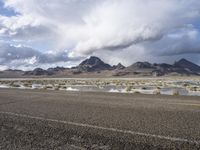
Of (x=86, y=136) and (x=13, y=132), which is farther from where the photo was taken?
(x=13, y=132)

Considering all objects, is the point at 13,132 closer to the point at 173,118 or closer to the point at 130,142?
the point at 130,142

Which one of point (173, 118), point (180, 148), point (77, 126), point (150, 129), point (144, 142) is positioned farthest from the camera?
point (173, 118)

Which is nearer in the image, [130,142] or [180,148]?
[180,148]

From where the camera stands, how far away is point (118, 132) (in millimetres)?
6840

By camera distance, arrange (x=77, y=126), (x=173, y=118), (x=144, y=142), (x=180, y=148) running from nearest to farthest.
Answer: (x=180, y=148)
(x=144, y=142)
(x=77, y=126)
(x=173, y=118)

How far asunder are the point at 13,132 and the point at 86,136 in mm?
2062

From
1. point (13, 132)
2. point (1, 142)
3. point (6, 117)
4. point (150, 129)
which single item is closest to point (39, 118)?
point (6, 117)

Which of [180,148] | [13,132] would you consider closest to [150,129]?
[180,148]

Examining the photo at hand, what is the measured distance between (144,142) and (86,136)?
1.39 m

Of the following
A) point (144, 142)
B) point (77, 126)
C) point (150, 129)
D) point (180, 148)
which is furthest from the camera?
point (77, 126)

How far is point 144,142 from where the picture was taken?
5840 mm

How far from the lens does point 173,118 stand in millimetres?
8703

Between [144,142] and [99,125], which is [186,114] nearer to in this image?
[99,125]

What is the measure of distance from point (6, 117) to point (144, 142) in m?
5.69
